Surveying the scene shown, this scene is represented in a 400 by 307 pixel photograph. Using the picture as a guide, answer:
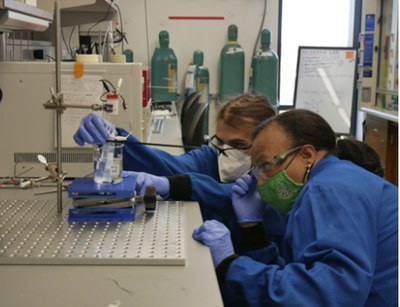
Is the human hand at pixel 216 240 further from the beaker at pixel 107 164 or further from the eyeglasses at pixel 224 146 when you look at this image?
the eyeglasses at pixel 224 146

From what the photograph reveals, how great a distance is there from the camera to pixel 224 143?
1.79 m

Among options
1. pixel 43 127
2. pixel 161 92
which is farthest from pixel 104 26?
pixel 43 127

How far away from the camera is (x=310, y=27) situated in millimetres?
5473

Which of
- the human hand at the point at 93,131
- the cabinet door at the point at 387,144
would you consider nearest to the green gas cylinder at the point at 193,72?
the cabinet door at the point at 387,144

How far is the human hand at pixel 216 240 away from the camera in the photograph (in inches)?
47.1

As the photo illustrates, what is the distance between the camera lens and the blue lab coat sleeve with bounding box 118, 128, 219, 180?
1.79 meters

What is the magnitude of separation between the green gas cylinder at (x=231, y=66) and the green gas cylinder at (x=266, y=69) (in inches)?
6.4

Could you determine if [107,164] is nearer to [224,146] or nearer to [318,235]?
[224,146]

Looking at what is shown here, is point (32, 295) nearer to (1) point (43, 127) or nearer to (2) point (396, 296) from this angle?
(2) point (396, 296)

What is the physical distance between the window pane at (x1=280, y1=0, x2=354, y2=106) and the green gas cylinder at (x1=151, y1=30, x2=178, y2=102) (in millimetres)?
1237

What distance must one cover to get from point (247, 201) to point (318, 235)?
528 millimetres

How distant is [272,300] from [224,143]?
81 centimetres

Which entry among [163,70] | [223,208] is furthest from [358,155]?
[163,70]

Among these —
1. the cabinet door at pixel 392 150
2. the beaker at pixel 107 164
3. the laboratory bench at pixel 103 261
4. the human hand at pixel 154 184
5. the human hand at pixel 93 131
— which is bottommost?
the cabinet door at pixel 392 150
